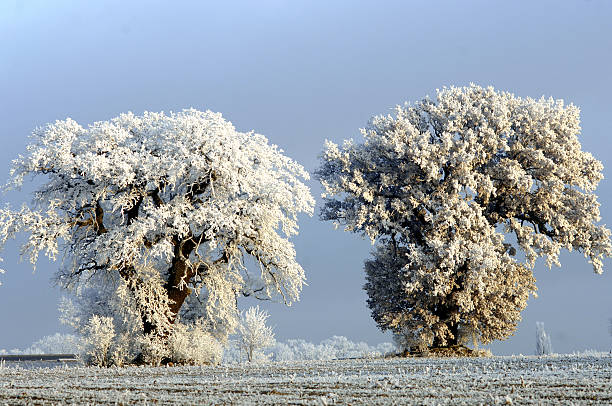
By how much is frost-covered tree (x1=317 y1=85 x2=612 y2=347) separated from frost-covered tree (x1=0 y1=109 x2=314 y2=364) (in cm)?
477

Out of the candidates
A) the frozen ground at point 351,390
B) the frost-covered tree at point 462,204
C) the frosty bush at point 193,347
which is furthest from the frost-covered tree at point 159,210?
the frozen ground at point 351,390

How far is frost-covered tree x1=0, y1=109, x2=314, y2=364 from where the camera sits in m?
27.0

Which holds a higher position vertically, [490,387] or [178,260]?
[178,260]

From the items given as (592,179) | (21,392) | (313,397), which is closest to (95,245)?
(21,392)

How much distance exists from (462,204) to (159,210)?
50.0 ft

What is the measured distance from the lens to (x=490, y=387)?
12.6m

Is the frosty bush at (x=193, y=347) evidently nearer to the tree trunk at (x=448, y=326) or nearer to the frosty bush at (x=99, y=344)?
the frosty bush at (x=99, y=344)

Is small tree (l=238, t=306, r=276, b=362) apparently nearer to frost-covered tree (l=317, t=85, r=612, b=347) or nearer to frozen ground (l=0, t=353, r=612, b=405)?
frost-covered tree (l=317, t=85, r=612, b=347)

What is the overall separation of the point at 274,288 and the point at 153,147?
9.39 meters

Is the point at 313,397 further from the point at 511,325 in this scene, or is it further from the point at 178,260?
the point at 511,325

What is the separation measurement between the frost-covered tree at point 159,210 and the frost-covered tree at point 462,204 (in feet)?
15.7

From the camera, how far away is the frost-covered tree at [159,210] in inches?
1064

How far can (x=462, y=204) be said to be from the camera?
100ft

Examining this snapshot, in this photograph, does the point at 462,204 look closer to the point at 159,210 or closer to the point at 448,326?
the point at 448,326
